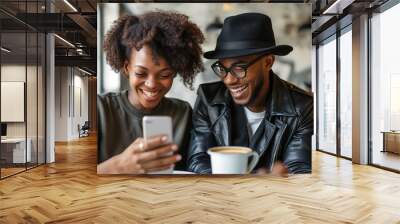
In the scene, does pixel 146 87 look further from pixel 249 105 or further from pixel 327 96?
pixel 327 96

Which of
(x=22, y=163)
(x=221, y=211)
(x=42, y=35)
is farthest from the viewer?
(x=42, y=35)

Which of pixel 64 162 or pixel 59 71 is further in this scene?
pixel 59 71

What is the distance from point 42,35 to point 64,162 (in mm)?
2657

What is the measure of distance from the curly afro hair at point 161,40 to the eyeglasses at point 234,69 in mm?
193

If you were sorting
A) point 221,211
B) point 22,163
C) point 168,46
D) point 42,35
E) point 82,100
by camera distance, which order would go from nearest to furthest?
point 221,211, point 168,46, point 22,163, point 42,35, point 82,100

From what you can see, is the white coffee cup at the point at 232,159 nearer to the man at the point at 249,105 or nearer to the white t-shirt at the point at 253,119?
the man at the point at 249,105

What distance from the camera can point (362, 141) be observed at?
7934 millimetres

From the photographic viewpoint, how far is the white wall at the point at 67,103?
48.1 ft

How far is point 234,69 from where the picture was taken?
492 centimetres

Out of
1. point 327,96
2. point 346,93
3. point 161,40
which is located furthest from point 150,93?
point 327,96

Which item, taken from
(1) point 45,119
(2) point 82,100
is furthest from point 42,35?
(2) point 82,100

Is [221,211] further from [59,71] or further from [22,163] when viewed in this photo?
[59,71]

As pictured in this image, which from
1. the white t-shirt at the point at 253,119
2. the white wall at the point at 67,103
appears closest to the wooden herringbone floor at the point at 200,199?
the white t-shirt at the point at 253,119

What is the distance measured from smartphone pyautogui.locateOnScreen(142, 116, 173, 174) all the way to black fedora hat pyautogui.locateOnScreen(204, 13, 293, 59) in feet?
3.21
